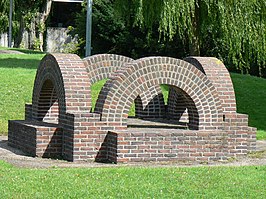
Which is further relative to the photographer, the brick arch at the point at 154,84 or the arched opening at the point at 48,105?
the arched opening at the point at 48,105

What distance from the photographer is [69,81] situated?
42.0ft

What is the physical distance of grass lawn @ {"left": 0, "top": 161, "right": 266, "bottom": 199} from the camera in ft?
30.7

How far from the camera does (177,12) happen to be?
2280 centimetres

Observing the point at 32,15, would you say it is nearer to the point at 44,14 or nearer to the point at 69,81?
the point at 44,14

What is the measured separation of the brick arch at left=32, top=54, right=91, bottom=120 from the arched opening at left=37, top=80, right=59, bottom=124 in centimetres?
65

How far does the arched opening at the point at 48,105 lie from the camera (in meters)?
14.4

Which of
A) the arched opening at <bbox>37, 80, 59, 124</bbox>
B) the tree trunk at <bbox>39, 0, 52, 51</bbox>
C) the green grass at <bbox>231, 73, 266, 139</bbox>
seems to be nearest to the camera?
the arched opening at <bbox>37, 80, 59, 124</bbox>

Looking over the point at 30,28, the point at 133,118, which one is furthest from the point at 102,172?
the point at 30,28

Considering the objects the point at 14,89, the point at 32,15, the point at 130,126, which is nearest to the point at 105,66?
the point at 130,126

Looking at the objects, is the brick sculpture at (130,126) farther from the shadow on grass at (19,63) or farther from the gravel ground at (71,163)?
the shadow on grass at (19,63)

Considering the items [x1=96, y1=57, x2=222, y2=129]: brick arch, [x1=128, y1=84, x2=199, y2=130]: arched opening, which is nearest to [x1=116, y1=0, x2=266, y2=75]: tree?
[x1=128, y1=84, x2=199, y2=130]: arched opening

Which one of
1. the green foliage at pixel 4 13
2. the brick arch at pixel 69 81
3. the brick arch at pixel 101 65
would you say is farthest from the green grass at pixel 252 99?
the green foliage at pixel 4 13

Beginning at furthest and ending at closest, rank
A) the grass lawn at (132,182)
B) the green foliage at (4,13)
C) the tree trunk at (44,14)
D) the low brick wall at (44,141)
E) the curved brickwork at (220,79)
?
the green foliage at (4,13)
the tree trunk at (44,14)
the curved brickwork at (220,79)
the low brick wall at (44,141)
the grass lawn at (132,182)

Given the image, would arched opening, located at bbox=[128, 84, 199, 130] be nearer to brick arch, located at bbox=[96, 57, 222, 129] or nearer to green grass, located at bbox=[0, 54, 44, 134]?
brick arch, located at bbox=[96, 57, 222, 129]
